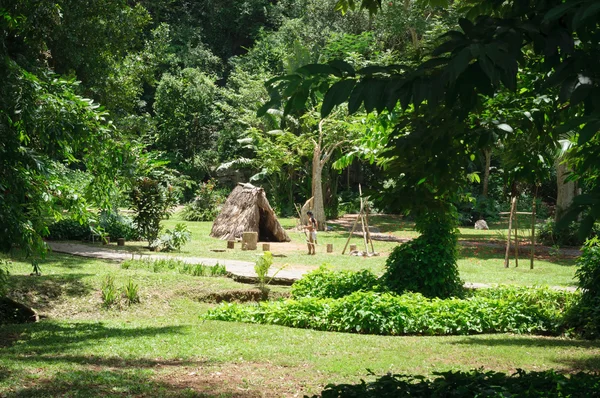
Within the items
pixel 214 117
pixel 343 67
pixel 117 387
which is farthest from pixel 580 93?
pixel 214 117

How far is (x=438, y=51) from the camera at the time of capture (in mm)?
2656

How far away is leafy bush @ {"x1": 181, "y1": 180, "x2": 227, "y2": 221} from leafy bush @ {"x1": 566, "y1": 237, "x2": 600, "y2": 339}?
22.1m

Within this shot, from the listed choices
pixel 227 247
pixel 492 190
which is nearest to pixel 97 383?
pixel 227 247

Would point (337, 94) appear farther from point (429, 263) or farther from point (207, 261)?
point (207, 261)

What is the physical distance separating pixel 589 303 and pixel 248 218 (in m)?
13.9

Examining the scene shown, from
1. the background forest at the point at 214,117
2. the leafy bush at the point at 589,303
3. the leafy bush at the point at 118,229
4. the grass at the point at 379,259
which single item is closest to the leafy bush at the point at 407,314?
the leafy bush at the point at 589,303

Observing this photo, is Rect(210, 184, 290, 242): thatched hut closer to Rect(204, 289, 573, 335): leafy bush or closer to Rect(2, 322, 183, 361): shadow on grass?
Rect(204, 289, 573, 335): leafy bush

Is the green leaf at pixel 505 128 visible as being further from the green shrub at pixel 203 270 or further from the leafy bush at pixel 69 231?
the leafy bush at pixel 69 231

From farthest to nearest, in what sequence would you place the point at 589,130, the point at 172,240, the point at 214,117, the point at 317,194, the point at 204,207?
1. the point at 214,117
2. the point at 204,207
3. the point at 317,194
4. the point at 172,240
5. the point at 589,130

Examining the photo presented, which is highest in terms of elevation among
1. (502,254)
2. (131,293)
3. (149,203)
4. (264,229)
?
(149,203)

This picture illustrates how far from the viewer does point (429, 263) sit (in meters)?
11.7

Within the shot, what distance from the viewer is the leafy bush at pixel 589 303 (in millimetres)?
9953

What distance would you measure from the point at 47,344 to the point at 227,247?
469 inches

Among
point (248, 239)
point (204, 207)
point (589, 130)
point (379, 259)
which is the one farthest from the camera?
point (204, 207)
